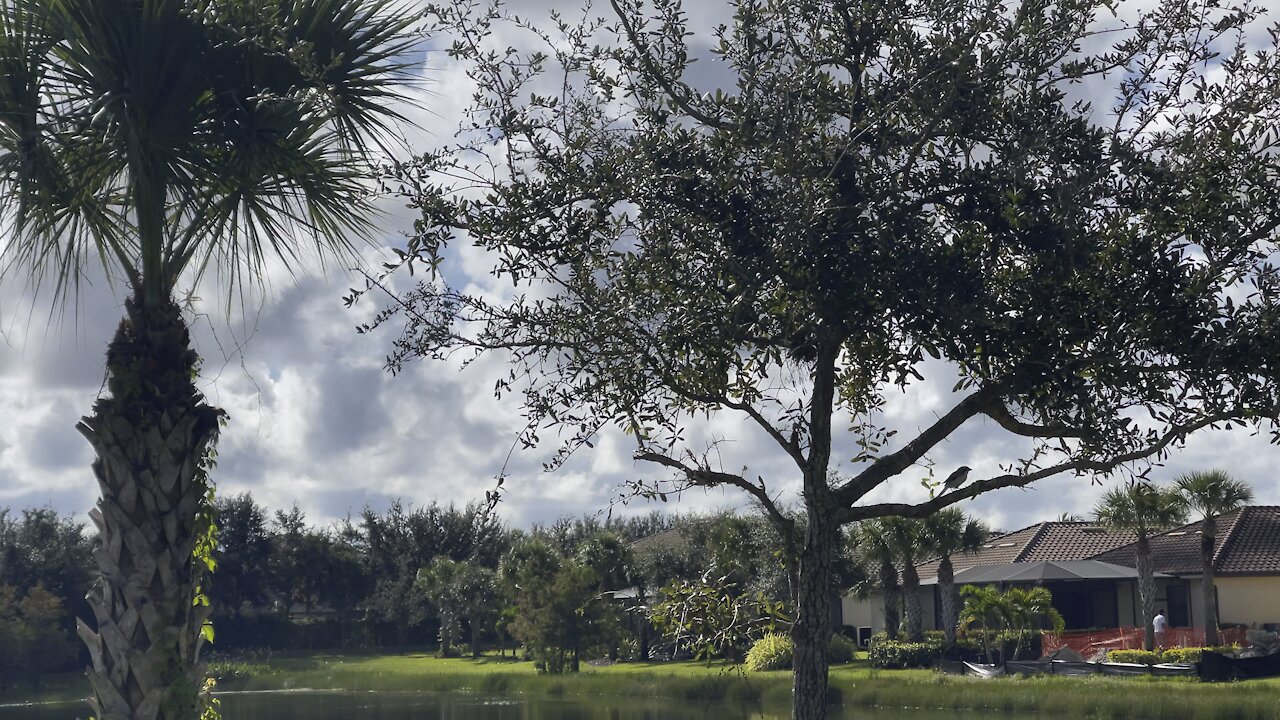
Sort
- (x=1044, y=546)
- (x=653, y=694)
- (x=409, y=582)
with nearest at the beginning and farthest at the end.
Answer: (x=653, y=694)
(x=1044, y=546)
(x=409, y=582)

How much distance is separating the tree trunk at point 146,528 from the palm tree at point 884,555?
1153 inches

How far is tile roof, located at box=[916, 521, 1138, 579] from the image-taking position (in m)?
42.8

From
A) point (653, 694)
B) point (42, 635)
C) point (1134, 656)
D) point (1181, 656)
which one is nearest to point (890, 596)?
point (653, 694)

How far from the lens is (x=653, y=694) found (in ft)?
117

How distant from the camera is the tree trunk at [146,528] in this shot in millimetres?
6820

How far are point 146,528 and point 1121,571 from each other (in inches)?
1440

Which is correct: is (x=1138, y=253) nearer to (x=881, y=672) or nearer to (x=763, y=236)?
(x=763, y=236)

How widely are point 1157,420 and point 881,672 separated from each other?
28.7 m

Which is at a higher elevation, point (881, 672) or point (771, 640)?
point (771, 640)

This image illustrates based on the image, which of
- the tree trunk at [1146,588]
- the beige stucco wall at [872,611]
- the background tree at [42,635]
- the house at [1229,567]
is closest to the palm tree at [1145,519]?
the tree trunk at [1146,588]

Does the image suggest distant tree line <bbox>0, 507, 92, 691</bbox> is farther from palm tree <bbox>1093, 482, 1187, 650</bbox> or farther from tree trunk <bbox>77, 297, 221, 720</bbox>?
tree trunk <bbox>77, 297, 221, 720</bbox>

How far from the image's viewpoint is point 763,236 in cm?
631

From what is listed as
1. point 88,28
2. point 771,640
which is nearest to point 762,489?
point 771,640

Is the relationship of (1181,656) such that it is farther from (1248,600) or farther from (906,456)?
(906,456)
